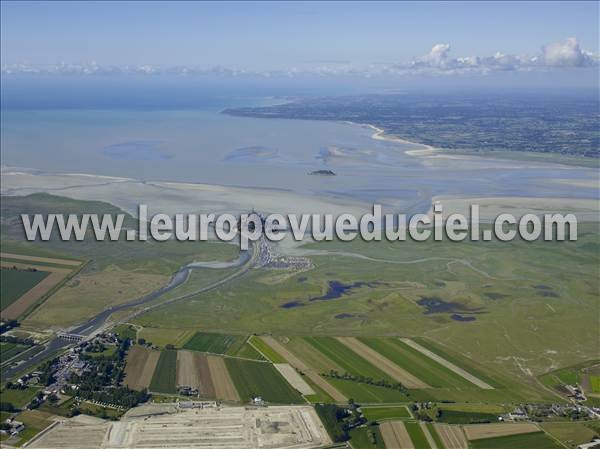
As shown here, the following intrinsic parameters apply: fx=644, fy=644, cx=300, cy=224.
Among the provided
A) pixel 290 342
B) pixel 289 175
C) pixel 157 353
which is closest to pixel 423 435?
pixel 290 342

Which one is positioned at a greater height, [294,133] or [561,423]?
[294,133]

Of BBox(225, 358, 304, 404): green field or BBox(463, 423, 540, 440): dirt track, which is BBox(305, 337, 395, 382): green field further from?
BBox(463, 423, 540, 440): dirt track

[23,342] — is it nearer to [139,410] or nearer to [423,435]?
[139,410]

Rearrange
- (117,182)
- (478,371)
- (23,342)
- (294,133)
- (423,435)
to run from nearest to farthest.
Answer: (423,435)
(478,371)
(23,342)
(117,182)
(294,133)

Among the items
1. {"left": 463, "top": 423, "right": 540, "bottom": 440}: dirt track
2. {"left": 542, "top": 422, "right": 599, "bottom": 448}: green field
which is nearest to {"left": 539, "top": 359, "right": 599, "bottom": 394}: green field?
{"left": 542, "top": 422, "right": 599, "bottom": 448}: green field

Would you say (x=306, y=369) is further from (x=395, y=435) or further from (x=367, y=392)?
(x=395, y=435)

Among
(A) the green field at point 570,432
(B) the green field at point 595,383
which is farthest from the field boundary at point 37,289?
(B) the green field at point 595,383
